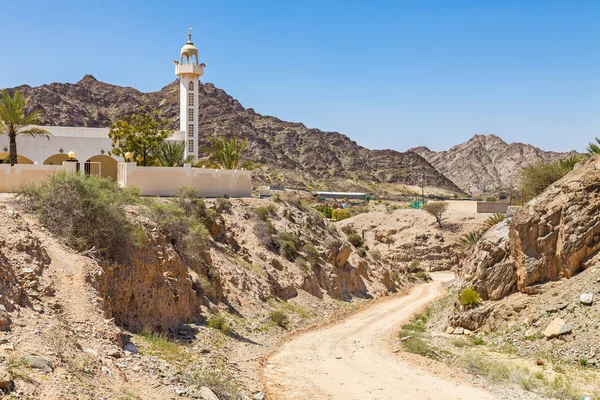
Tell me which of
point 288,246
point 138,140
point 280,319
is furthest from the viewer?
point 138,140

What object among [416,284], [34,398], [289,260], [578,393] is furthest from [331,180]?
[34,398]

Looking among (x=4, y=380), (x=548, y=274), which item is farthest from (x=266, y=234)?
(x=4, y=380)

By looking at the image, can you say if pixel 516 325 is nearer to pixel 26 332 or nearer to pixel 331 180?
pixel 26 332

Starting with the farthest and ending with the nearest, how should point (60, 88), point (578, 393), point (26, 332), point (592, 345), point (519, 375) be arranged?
point (60, 88), point (592, 345), point (519, 375), point (578, 393), point (26, 332)

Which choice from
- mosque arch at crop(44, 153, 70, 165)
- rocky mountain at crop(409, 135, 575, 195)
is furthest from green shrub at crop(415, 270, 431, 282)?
rocky mountain at crop(409, 135, 575, 195)

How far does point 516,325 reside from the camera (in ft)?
73.7

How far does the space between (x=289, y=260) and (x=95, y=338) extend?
22.0 meters

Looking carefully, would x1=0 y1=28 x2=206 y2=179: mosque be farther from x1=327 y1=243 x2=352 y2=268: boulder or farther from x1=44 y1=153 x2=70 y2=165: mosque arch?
x1=327 y1=243 x2=352 y2=268: boulder

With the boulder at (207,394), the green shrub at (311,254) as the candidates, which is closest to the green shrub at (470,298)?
the green shrub at (311,254)

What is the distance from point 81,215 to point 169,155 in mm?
21537

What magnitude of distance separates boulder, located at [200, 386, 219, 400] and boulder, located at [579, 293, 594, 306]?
44.7 feet

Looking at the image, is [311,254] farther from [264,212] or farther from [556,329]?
[556,329]

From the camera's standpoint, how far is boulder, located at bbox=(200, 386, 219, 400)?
1270 cm

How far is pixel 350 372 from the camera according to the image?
18.9m
